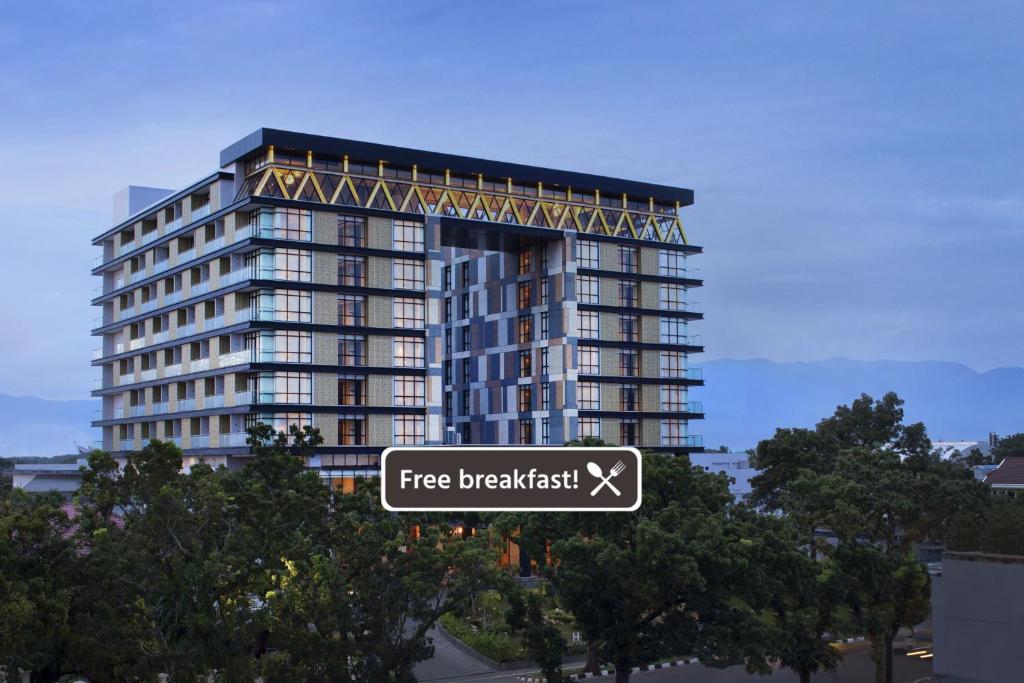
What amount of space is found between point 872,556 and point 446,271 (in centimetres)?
6777

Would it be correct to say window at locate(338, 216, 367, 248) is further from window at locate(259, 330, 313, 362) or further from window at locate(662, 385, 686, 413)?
window at locate(662, 385, 686, 413)

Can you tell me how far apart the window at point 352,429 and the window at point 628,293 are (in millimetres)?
25464

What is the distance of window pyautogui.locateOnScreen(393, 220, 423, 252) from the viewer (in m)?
83.4

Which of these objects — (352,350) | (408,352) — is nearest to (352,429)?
(352,350)

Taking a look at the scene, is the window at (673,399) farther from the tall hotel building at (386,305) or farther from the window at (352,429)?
the window at (352,429)

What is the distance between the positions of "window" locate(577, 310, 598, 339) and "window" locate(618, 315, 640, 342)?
2503 mm

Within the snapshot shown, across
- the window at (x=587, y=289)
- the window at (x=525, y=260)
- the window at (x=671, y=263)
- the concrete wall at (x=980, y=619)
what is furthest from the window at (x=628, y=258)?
the concrete wall at (x=980, y=619)

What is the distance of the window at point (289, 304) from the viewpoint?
7919 cm

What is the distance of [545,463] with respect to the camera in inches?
552

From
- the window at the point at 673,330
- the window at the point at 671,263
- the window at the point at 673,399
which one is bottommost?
the window at the point at 673,399

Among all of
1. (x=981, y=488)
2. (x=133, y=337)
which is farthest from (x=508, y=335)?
(x=981, y=488)

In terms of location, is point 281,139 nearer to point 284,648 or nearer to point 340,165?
point 340,165

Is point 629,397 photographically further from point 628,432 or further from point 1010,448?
point 1010,448

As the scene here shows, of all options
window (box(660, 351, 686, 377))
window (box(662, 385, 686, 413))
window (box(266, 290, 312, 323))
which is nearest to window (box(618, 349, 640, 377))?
window (box(660, 351, 686, 377))
